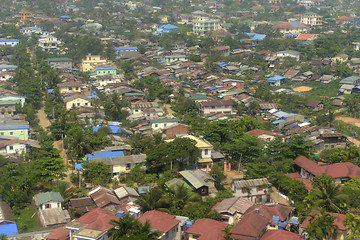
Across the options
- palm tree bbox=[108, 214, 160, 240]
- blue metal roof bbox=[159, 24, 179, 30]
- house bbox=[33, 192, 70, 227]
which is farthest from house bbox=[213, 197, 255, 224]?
blue metal roof bbox=[159, 24, 179, 30]

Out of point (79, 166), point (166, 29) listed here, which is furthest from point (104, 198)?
point (166, 29)

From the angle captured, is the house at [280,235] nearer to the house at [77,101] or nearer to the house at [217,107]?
the house at [217,107]

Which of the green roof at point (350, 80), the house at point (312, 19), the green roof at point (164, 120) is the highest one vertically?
the house at point (312, 19)

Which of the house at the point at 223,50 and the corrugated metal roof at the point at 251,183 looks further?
the house at the point at 223,50

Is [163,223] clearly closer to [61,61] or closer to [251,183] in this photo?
[251,183]

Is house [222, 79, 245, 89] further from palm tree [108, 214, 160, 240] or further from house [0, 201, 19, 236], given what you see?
palm tree [108, 214, 160, 240]

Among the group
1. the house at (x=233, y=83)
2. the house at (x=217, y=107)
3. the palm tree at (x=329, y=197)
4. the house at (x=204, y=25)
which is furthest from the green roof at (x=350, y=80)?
the house at (x=204, y=25)
